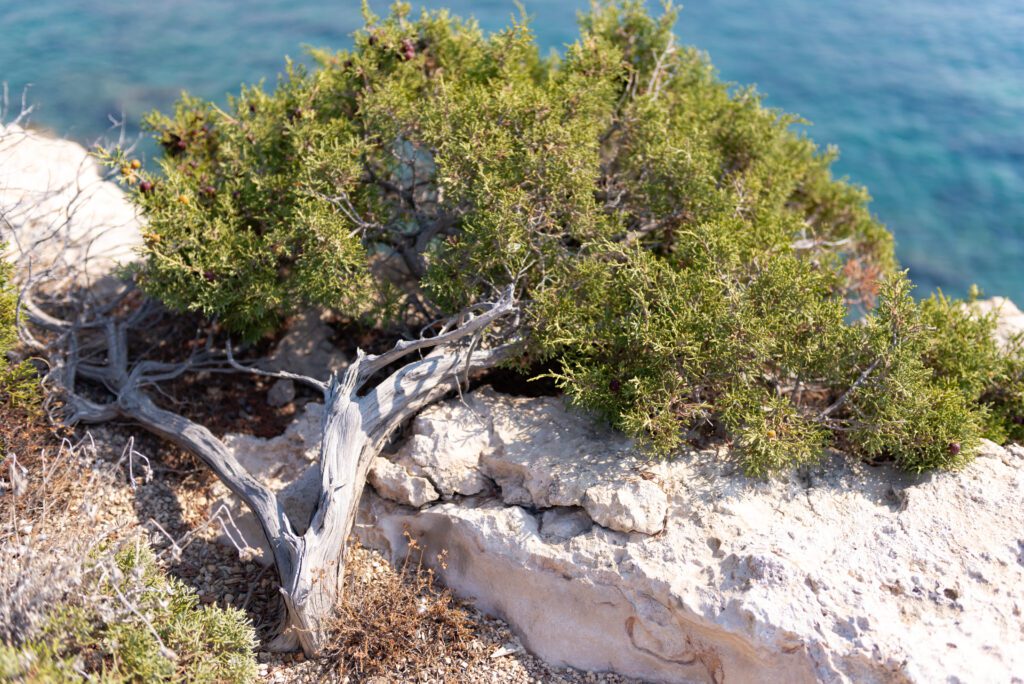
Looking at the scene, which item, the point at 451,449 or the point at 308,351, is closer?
the point at 451,449

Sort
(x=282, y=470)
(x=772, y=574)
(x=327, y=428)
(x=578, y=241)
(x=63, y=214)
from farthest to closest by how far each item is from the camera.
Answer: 1. (x=63, y=214)
2. (x=578, y=241)
3. (x=282, y=470)
4. (x=327, y=428)
5. (x=772, y=574)

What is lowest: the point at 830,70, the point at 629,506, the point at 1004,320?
the point at 629,506

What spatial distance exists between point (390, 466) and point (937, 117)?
45.0 feet

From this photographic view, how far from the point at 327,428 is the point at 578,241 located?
2.95 m

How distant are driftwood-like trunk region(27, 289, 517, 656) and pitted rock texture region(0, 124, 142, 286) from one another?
3.94ft

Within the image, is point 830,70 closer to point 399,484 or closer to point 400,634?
point 399,484

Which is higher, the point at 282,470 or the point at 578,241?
the point at 578,241

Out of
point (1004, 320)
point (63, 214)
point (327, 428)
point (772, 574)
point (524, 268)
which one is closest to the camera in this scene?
point (772, 574)

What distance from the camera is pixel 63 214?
951 centimetres

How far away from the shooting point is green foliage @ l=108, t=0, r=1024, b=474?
6.03 m

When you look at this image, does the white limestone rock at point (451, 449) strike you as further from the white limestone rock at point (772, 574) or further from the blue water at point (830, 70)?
the blue water at point (830, 70)

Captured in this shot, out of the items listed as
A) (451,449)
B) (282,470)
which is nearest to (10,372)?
(282,470)

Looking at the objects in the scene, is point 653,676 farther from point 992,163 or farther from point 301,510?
point 992,163

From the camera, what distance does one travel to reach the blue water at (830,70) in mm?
13430
